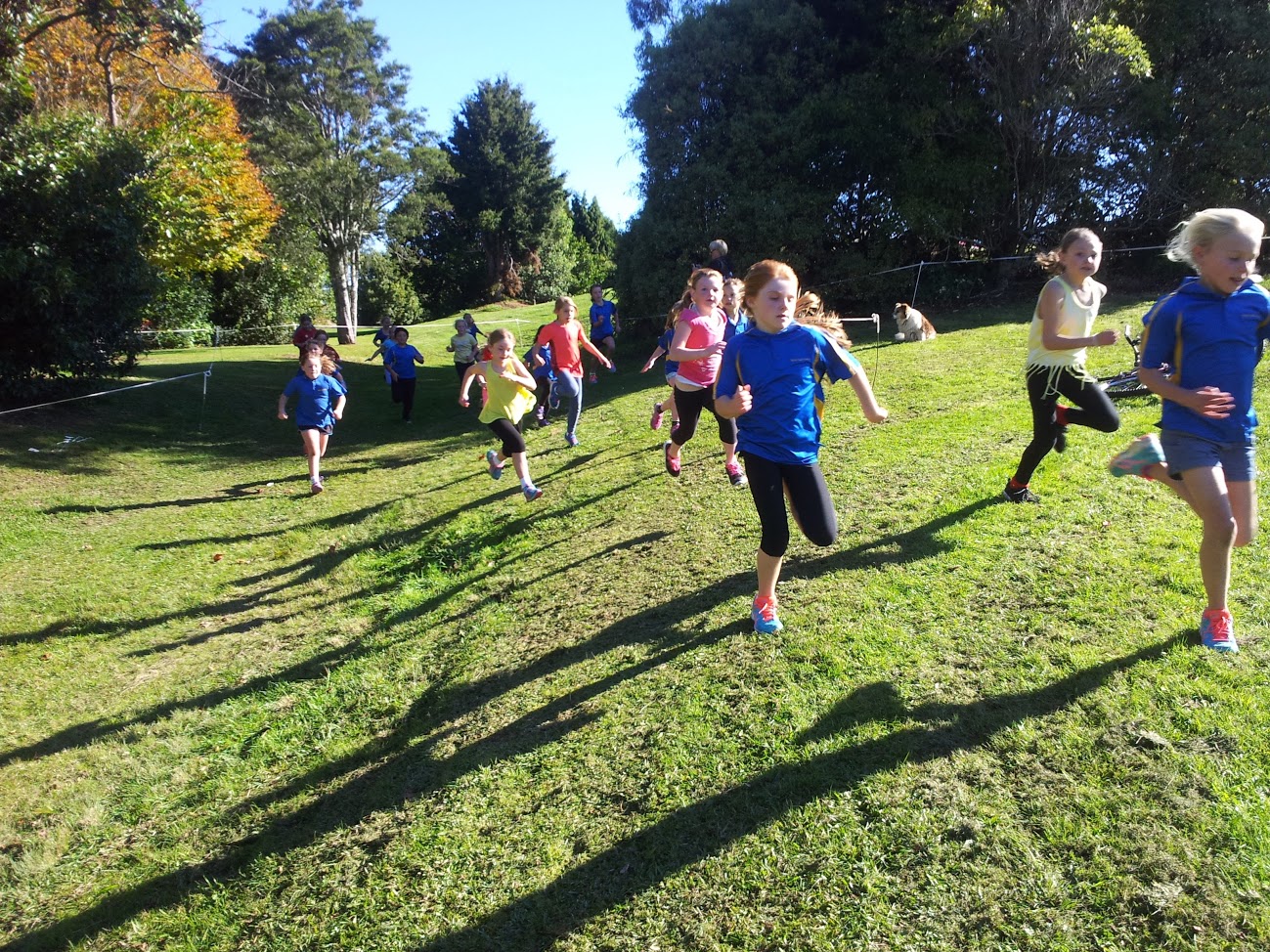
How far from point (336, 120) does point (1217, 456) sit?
34.5 m

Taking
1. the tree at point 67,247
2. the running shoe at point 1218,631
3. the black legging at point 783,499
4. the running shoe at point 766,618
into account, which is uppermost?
the tree at point 67,247

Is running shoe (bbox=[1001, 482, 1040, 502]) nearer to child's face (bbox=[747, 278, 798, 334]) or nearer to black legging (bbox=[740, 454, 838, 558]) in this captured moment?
black legging (bbox=[740, 454, 838, 558])

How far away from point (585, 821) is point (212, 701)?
10.4 feet

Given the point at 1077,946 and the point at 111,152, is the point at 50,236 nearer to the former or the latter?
the point at 111,152

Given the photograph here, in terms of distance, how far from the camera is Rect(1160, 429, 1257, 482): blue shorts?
3.44m

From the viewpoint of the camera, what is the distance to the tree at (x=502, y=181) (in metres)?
43.6

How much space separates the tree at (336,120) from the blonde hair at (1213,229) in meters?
28.6

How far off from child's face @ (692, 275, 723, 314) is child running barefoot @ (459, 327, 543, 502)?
2419mm

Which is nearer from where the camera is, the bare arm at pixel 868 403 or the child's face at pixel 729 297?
the bare arm at pixel 868 403

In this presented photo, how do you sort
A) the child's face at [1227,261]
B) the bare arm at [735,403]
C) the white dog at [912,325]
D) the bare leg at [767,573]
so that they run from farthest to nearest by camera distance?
the white dog at [912,325] < the bare leg at [767,573] < the bare arm at [735,403] < the child's face at [1227,261]

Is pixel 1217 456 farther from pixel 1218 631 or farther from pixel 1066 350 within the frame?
pixel 1066 350

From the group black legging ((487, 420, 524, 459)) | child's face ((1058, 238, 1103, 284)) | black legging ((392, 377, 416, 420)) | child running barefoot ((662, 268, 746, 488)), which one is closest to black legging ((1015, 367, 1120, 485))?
child's face ((1058, 238, 1103, 284))

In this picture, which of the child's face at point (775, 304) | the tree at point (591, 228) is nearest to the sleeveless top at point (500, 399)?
the child's face at point (775, 304)

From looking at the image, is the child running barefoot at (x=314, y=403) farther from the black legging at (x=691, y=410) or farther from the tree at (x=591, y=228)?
the tree at (x=591, y=228)
